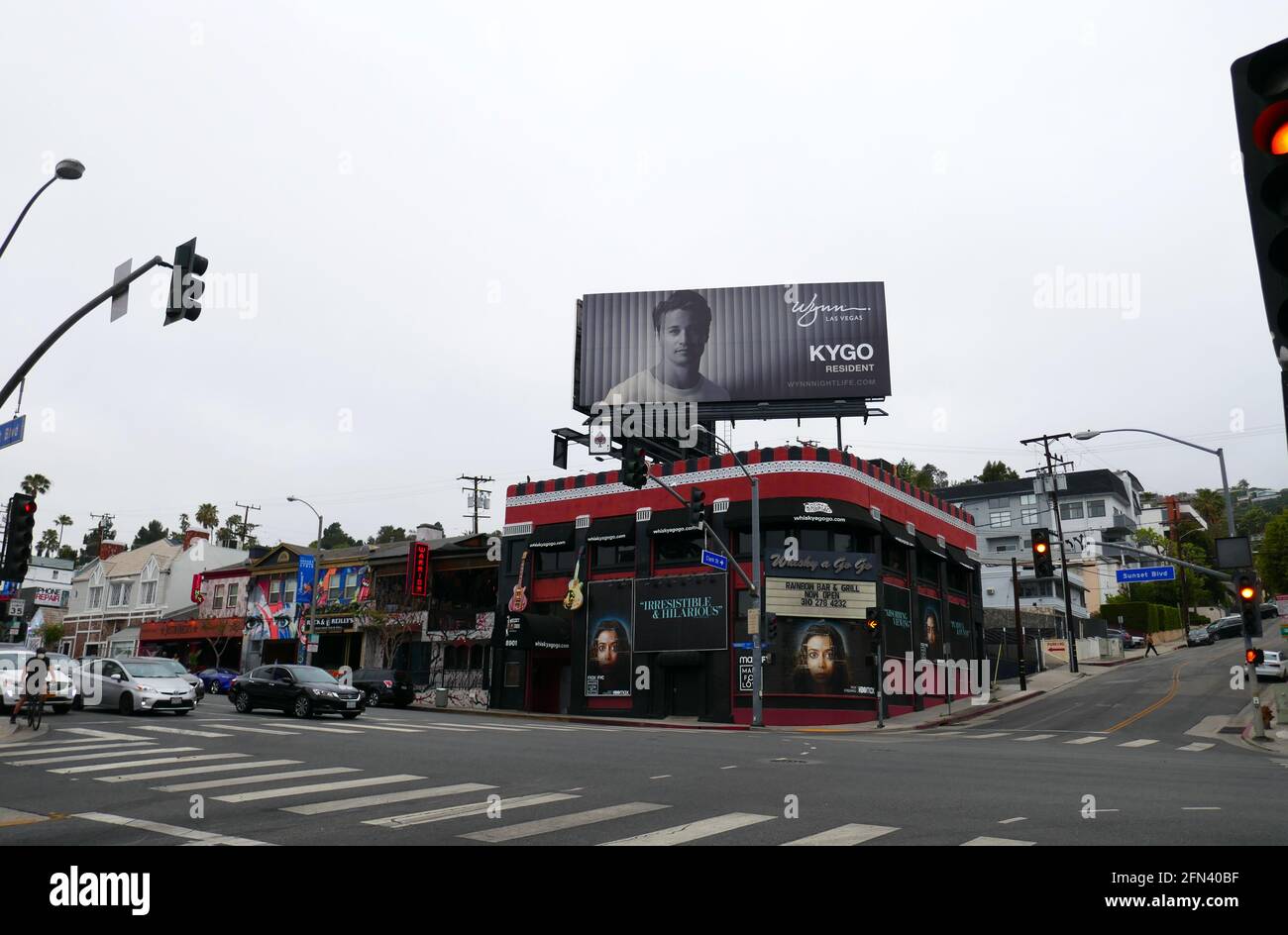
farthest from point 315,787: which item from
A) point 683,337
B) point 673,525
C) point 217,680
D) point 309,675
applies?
point 217,680

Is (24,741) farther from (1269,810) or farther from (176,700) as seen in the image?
(1269,810)

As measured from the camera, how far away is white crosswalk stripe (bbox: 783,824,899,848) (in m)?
8.26

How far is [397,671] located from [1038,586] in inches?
2050

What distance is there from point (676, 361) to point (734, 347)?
2.86 m

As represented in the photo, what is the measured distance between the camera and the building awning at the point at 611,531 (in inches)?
1542

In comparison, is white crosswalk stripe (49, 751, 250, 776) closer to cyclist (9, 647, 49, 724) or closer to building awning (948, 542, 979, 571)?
cyclist (9, 647, 49, 724)

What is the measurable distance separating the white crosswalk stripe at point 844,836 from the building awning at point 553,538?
3246cm

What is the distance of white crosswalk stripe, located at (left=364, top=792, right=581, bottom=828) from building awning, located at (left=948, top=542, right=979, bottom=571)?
36.2 m

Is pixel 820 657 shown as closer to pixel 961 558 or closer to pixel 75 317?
pixel 961 558

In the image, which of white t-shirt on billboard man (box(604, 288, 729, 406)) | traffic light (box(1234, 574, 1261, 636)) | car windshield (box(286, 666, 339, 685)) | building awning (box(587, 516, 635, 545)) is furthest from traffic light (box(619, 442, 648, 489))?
white t-shirt on billboard man (box(604, 288, 729, 406))

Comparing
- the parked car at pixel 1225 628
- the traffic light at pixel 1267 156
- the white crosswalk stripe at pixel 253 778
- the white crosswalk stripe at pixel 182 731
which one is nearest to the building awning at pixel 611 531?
the white crosswalk stripe at pixel 182 731

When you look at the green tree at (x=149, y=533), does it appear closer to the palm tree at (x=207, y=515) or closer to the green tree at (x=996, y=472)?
the palm tree at (x=207, y=515)

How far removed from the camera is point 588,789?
1191 centimetres
